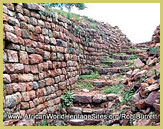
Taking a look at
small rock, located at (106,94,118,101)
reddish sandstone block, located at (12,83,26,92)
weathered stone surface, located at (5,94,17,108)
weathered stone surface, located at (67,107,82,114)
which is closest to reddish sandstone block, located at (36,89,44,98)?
reddish sandstone block, located at (12,83,26,92)

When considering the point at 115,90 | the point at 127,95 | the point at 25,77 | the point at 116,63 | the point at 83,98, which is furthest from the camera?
the point at 116,63

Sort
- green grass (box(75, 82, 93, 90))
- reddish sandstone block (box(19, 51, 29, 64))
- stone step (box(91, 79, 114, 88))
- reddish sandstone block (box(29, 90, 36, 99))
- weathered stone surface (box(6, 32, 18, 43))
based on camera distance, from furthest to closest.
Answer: stone step (box(91, 79, 114, 88)), green grass (box(75, 82, 93, 90)), reddish sandstone block (box(29, 90, 36, 99)), reddish sandstone block (box(19, 51, 29, 64)), weathered stone surface (box(6, 32, 18, 43))

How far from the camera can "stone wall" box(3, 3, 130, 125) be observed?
14.1 feet

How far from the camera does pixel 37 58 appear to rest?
16.8 ft

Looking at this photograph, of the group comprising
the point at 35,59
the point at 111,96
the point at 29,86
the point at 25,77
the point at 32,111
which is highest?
the point at 35,59

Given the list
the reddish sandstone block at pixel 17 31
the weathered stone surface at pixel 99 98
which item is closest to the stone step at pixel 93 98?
the weathered stone surface at pixel 99 98

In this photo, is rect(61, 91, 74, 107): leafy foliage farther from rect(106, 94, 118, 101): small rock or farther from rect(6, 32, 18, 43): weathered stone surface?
rect(6, 32, 18, 43): weathered stone surface

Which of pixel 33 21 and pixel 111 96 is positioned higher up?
pixel 33 21

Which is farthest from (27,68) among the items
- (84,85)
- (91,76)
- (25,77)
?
(91,76)

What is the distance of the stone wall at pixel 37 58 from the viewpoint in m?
4.31

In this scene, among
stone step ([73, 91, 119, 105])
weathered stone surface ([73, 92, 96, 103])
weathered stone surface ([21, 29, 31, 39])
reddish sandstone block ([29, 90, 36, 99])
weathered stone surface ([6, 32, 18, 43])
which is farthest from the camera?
weathered stone surface ([73, 92, 96, 103])

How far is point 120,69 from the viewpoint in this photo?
26.9ft

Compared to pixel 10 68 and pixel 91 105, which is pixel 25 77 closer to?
pixel 10 68

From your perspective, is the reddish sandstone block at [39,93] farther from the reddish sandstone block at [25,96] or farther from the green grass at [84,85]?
the green grass at [84,85]
